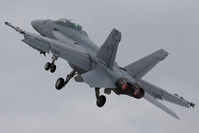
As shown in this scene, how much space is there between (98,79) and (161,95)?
5.31 metres

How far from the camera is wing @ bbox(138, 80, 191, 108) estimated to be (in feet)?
98.2

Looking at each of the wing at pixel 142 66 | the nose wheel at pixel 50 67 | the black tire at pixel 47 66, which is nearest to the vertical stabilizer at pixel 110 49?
the wing at pixel 142 66

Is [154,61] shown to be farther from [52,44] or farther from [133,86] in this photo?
[52,44]

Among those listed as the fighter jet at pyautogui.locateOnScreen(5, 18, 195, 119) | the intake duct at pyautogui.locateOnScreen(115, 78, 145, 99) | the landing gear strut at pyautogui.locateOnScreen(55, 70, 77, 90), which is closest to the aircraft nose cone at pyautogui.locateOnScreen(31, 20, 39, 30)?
the fighter jet at pyautogui.locateOnScreen(5, 18, 195, 119)

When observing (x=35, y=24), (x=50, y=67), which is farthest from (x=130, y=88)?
(x=35, y=24)

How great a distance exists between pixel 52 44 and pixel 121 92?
4943 mm

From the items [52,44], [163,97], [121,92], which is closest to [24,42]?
[52,44]

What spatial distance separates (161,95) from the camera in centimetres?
3011

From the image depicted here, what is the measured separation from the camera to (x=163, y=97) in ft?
99.0

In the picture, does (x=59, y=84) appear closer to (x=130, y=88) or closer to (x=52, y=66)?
(x=52, y=66)

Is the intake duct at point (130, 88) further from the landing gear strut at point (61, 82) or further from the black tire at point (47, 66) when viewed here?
the black tire at point (47, 66)

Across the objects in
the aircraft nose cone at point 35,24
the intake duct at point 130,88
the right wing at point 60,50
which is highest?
the intake duct at point 130,88

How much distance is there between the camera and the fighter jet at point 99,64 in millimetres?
26250

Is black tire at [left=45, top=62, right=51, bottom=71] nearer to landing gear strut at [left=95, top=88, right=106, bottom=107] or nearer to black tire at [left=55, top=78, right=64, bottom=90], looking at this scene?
black tire at [left=55, top=78, right=64, bottom=90]
